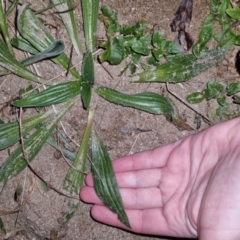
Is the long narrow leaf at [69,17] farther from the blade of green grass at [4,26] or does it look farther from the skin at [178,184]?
the skin at [178,184]

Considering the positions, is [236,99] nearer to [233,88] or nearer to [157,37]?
[233,88]

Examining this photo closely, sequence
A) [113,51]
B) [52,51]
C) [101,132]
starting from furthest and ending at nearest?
1. [101,132]
2. [113,51]
3. [52,51]

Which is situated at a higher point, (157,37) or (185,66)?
(157,37)

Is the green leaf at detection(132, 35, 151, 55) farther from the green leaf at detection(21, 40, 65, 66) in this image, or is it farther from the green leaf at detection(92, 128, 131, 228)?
the green leaf at detection(92, 128, 131, 228)

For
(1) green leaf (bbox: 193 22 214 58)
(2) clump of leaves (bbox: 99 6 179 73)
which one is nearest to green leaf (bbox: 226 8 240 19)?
(1) green leaf (bbox: 193 22 214 58)

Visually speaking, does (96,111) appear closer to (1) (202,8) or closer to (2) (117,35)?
(2) (117,35)

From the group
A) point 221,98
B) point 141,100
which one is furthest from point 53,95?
point 221,98
